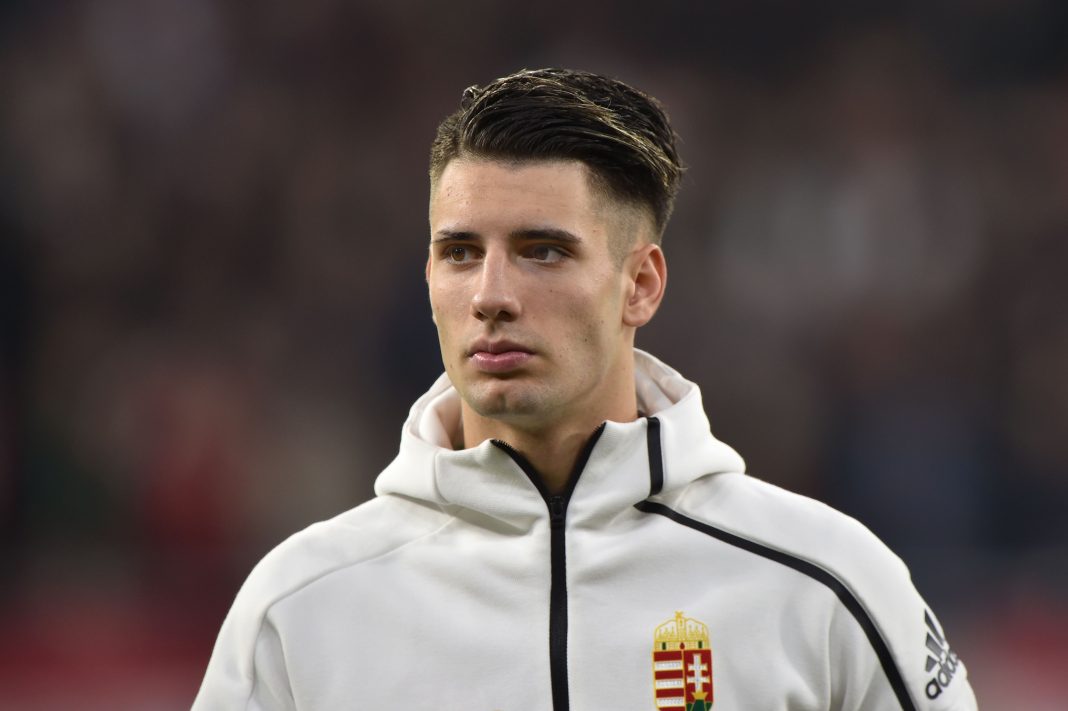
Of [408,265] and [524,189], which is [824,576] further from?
[408,265]

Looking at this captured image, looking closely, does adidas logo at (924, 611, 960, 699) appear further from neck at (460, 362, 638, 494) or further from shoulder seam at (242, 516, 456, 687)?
shoulder seam at (242, 516, 456, 687)

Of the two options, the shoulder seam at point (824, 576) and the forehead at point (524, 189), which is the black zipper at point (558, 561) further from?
the forehead at point (524, 189)

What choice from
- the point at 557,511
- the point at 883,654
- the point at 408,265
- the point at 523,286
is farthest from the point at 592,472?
the point at 408,265

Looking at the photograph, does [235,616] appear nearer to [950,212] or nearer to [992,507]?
[992,507]

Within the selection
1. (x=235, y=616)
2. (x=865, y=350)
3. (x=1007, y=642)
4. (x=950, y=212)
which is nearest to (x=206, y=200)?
(x=865, y=350)

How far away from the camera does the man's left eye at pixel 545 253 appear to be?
8.26 feet

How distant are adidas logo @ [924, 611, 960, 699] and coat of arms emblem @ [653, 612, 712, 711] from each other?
1.26ft

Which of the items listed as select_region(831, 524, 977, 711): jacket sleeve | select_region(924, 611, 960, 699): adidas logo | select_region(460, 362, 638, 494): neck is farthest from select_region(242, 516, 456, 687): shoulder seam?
select_region(924, 611, 960, 699): adidas logo

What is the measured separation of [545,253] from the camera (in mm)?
2521

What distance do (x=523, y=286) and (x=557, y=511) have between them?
0.40 m

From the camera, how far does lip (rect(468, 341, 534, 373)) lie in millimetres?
2471

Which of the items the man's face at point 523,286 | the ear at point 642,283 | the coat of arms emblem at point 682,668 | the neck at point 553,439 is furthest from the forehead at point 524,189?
the coat of arms emblem at point 682,668

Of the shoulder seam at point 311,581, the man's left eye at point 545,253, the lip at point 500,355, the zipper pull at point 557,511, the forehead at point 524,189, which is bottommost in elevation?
the shoulder seam at point 311,581

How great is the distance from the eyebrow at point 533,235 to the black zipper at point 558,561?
34 cm
